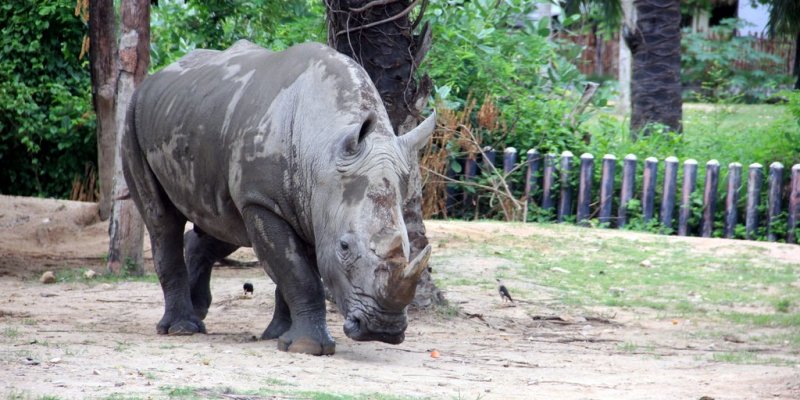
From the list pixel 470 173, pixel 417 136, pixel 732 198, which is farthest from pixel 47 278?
pixel 732 198

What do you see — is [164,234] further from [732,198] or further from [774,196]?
[774,196]

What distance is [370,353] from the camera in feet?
24.5

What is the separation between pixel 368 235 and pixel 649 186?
980 cm

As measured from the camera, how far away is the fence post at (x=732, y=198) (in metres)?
15.5

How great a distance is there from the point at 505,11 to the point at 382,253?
11.5 m

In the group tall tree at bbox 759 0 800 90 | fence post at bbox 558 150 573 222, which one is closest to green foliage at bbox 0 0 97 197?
fence post at bbox 558 150 573 222

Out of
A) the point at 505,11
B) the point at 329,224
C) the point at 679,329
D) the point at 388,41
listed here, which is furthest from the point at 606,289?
the point at 505,11

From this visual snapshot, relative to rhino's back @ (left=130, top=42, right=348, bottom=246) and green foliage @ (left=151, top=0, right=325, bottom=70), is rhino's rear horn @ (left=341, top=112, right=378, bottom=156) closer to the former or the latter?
rhino's back @ (left=130, top=42, right=348, bottom=246)

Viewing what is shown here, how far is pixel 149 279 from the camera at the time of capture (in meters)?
11.2

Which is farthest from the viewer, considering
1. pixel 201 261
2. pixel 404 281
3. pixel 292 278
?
pixel 201 261

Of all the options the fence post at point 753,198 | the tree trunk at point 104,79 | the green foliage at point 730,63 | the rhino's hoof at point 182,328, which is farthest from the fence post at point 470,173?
the green foliage at point 730,63

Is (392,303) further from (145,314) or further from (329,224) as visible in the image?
(145,314)

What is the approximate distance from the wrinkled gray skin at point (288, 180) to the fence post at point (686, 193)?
8506 mm

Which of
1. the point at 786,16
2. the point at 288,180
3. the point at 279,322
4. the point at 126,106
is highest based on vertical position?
the point at 786,16
